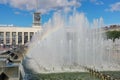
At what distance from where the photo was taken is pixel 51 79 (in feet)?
72.3

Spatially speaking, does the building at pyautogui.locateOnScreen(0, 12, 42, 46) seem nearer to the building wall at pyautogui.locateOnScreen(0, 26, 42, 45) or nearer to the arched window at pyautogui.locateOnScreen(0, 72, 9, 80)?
the building wall at pyautogui.locateOnScreen(0, 26, 42, 45)

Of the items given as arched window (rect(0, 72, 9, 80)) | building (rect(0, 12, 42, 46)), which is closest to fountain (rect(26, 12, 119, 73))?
arched window (rect(0, 72, 9, 80))

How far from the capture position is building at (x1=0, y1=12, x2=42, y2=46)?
476ft

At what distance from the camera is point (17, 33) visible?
484ft

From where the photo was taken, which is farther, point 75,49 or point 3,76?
point 75,49

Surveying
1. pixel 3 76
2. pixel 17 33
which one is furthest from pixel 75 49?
pixel 17 33

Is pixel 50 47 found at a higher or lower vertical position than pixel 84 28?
lower

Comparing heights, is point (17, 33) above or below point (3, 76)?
above

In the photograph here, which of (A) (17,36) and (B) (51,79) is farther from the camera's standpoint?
(A) (17,36)

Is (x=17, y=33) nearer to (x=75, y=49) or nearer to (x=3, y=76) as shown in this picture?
→ (x=75, y=49)

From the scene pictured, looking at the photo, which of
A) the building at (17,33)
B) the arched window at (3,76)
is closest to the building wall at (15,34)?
the building at (17,33)

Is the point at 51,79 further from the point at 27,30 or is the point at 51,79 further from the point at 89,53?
the point at 27,30

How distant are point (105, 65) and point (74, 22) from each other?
6.86 m

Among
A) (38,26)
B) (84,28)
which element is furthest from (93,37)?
(38,26)
